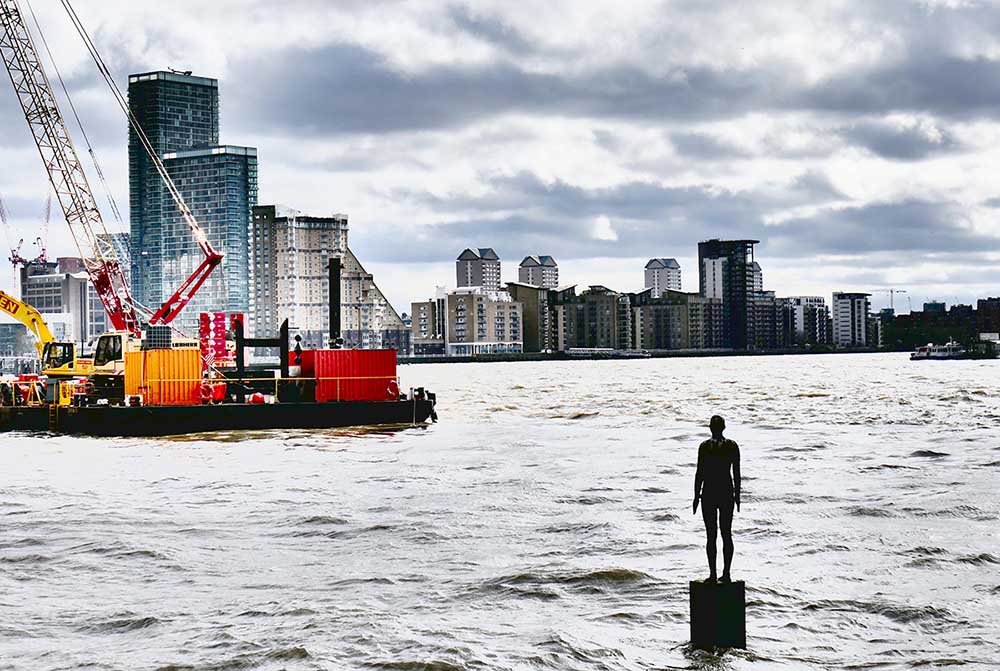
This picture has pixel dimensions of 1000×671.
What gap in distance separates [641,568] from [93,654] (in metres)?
9.99

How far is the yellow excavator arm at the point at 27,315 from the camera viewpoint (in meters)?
74.9

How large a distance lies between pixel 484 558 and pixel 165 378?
40867 millimetres

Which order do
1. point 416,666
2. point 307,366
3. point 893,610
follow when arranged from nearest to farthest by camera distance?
point 416,666, point 893,610, point 307,366

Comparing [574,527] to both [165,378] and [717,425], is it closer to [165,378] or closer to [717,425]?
[717,425]

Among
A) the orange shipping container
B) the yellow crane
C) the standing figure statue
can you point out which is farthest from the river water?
the yellow crane

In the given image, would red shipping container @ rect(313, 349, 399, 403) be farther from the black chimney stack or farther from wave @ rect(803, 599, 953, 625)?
wave @ rect(803, 599, 953, 625)

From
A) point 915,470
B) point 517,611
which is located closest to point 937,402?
point 915,470

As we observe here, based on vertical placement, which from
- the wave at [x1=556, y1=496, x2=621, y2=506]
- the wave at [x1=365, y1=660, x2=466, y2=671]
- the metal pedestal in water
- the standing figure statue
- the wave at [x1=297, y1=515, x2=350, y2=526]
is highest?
the standing figure statue

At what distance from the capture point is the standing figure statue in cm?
1650

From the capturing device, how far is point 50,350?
236 feet

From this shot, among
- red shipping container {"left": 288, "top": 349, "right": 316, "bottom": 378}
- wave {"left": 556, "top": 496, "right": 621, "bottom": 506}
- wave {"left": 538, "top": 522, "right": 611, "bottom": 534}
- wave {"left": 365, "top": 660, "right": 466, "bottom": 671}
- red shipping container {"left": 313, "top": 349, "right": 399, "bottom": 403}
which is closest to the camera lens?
wave {"left": 365, "top": 660, "right": 466, "bottom": 671}

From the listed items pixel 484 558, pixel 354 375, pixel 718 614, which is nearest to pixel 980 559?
pixel 484 558

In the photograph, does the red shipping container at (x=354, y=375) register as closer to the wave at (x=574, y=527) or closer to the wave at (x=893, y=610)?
the wave at (x=574, y=527)

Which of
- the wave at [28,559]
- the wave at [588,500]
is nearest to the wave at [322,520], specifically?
the wave at [588,500]
